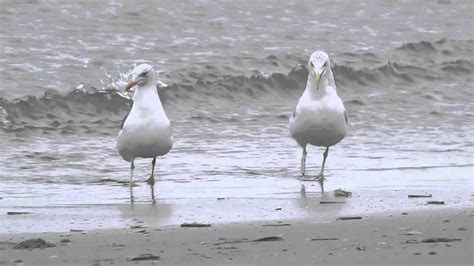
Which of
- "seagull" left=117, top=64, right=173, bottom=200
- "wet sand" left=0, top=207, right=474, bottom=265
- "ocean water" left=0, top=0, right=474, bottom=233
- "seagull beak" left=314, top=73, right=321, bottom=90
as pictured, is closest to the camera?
"wet sand" left=0, top=207, right=474, bottom=265

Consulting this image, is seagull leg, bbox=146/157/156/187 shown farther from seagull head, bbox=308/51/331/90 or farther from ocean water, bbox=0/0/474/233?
seagull head, bbox=308/51/331/90

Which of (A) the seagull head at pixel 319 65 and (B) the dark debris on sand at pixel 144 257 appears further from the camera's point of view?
(A) the seagull head at pixel 319 65

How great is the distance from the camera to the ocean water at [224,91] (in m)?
9.61

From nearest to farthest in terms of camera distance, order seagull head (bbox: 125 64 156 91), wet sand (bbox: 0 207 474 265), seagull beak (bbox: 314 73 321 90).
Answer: wet sand (bbox: 0 207 474 265) → seagull beak (bbox: 314 73 321 90) → seagull head (bbox: 125 64 156 91)

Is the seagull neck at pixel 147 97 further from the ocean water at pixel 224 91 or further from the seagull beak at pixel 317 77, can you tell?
the seagull beak at pixel 317 77

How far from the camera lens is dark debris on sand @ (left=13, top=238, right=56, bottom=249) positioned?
591cm

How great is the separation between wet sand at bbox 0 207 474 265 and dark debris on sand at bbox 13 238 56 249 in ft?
0.15

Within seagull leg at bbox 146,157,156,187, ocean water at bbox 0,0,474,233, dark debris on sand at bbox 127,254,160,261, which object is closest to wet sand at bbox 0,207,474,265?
dark debris on sand at bbox 127,254,160,261

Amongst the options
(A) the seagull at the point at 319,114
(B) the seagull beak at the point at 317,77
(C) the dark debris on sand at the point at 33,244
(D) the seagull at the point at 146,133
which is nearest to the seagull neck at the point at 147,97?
(D) the seagull at the point at 146,133

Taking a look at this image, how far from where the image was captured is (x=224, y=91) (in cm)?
1545

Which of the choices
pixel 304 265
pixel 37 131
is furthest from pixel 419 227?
pixel 37 131

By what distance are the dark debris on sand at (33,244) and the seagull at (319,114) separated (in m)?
4.10

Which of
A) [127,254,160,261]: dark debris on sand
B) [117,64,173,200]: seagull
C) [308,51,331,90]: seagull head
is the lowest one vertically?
[117,64,173,200]: seagull

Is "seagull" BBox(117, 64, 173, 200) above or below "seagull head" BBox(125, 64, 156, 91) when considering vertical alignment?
below
